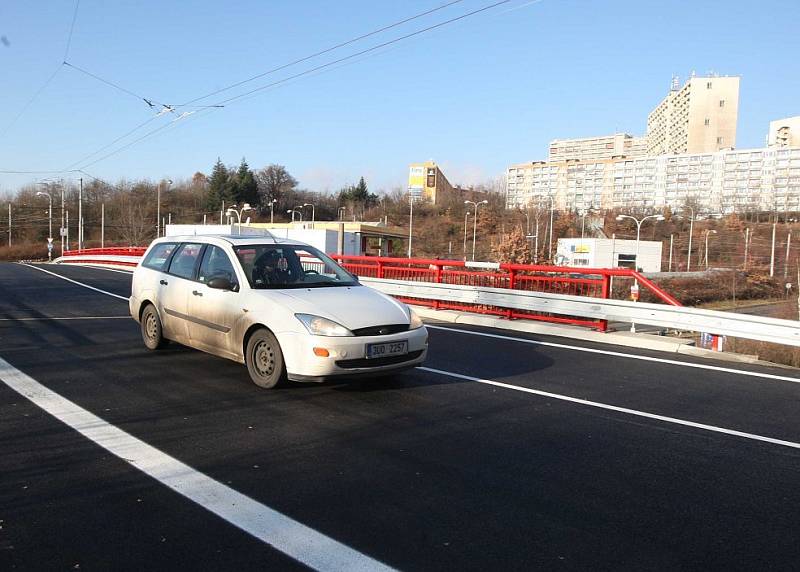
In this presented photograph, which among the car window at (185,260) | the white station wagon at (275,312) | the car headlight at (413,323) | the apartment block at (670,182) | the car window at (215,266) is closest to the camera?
the white station wagon at (275,312)

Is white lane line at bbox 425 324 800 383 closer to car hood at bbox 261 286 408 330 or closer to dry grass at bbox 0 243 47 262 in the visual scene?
car hood at bbox 261 286 408 330

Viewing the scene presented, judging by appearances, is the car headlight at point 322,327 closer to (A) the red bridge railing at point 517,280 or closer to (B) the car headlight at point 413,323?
(B) the car headlight at point 413,323

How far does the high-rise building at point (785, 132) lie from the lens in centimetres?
14588

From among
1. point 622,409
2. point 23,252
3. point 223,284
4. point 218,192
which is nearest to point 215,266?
point 223,284

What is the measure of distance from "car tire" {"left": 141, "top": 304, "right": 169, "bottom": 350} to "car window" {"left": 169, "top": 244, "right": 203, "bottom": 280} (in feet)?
2.47

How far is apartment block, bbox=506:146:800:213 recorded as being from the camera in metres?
120

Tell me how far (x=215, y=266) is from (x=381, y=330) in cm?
255

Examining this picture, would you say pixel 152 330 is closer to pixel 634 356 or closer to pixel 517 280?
pixel 634 356

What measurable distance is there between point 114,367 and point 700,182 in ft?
474

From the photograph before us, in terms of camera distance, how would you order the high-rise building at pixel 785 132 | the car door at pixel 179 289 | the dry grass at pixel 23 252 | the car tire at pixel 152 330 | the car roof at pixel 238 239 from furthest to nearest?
the high-rise building at pixel 785 132 → the dry grass at pixel 23 252 → the car tire at pixel 152 330 → the car door at pixel 179 289 → the car roof at pixel 238 239

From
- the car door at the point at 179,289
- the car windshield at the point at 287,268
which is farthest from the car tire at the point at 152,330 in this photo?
the car windshield at the point at 287,268

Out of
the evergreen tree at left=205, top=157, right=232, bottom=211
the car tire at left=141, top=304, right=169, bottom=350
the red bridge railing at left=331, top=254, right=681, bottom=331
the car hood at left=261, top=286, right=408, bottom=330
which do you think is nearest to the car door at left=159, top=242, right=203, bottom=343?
the car tire at left=141, top=304, right=169, bottom=350

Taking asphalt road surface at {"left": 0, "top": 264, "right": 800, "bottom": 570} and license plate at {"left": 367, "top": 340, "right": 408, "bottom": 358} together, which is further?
license plate at {"left": 367, "top": 340, "right": 408, "bottom": 358}

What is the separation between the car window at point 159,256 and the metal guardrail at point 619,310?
6.66m
